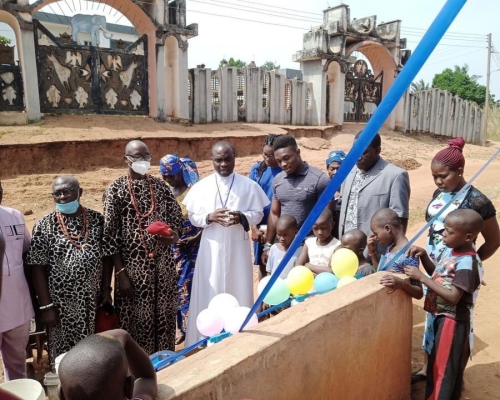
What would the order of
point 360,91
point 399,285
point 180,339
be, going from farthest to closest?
point 360,91
point 180,339
point 399,285

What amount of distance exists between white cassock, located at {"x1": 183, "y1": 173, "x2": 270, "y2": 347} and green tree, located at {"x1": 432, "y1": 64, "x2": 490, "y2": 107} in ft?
109

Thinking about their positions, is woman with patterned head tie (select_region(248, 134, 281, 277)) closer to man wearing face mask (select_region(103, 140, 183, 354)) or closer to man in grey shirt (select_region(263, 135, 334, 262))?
man in grey shirt (select_region(263, 135, 334, 262))

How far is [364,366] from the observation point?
2.42 m

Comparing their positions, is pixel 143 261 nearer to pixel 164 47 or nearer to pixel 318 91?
pixel 164 47

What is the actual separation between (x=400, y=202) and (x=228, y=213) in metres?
1.26

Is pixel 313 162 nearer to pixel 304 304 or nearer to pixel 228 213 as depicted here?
pixel 228 213

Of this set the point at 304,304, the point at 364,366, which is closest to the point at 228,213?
the point at 304,304

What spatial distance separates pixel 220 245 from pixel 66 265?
3.71ft

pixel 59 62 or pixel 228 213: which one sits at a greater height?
pixel 59 62

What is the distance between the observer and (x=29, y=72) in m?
10.6

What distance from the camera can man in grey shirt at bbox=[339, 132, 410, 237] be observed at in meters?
3.08

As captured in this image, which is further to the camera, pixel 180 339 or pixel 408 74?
pixel 180 339

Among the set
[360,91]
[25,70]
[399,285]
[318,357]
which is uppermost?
[360,91]

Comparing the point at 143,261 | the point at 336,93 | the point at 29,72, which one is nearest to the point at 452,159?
the point at 143,261
